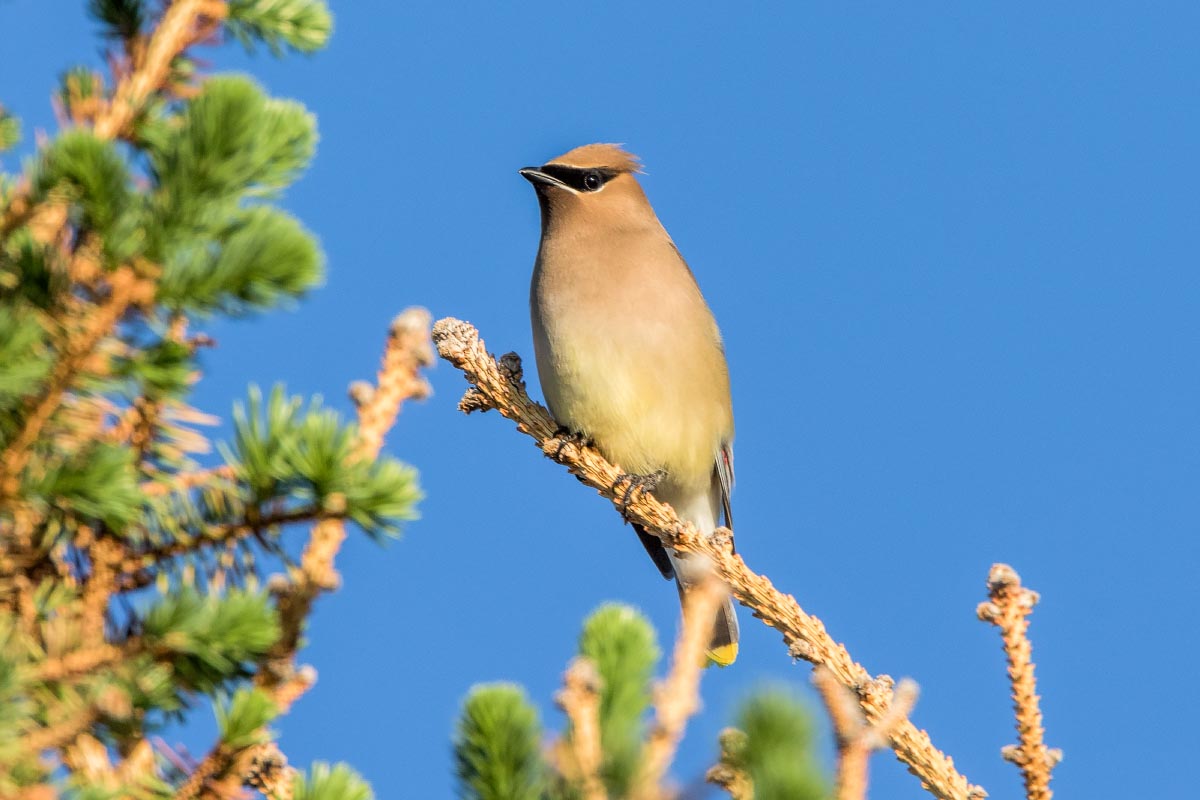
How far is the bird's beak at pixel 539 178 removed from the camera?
5473mm

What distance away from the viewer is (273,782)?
178cm

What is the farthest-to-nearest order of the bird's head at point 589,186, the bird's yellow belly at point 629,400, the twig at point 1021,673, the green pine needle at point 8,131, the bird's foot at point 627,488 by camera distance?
1. the bird's head at point 589,186
2. the bird's yellow belly at point 629,400
3. the bird's foot at point 627,488
4. the twig at point 1021,673
5. the green pine needle at point 8,131

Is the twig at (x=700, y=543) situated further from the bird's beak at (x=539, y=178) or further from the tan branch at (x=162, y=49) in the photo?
the tan branch at (x=162, y=49)

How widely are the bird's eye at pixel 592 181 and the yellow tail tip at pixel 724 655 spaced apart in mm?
1847

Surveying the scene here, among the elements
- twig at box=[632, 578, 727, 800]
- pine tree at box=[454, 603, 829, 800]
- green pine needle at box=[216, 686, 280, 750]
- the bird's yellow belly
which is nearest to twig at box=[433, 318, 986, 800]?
the bird's yellow belly

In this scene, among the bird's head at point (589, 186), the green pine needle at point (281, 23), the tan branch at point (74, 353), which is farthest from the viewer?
the bird's head at point (589, 186)

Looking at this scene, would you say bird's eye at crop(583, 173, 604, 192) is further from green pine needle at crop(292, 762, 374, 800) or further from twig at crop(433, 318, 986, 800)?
green pine needle at crop(292, 762, 374, 800)

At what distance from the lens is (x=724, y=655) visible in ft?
18.0

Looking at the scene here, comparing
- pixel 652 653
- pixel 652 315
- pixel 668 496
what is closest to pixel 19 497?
pixel 652 653

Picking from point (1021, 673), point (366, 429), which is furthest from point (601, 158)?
point (366, 429)

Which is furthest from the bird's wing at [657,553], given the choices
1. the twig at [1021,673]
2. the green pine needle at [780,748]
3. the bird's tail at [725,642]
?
the green pine needle at [780,748]

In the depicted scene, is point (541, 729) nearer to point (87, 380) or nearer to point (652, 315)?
Result: point (87, 380)

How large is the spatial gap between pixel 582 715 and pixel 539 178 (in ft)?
14.0

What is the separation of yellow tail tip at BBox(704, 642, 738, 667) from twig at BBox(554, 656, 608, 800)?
162 inches
